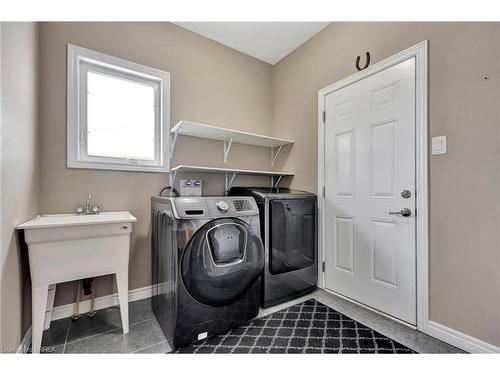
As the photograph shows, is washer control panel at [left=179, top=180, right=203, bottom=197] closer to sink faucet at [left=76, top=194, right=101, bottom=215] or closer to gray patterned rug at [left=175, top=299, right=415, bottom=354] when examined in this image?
sink faucet at [left=76, top=194, right=101, bottom=215]

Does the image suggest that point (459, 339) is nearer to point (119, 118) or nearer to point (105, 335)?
point (105, 335)

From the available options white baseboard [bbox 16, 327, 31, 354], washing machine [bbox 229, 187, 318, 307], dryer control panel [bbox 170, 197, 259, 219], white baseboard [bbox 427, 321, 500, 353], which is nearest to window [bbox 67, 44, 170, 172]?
dryer control panel [bbox 170, 197, 259, 219]

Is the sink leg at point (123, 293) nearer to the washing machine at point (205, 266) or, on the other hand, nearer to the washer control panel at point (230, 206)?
the washing machine at point (205, 266)

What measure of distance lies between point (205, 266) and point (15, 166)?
117cm

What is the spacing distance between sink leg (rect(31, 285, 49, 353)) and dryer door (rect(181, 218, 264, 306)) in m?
0.77

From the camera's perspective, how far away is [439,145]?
1467 mm

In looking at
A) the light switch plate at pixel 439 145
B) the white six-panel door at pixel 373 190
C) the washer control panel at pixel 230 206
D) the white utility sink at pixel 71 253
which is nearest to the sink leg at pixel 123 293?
the white utility sink at pixel 71 253

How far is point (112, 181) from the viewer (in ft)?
6.26

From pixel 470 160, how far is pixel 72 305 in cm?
289

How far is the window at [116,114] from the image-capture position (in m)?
1.80

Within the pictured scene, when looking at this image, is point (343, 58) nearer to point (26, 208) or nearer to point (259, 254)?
point (259, 254)

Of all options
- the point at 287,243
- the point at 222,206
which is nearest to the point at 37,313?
the point at 222,206

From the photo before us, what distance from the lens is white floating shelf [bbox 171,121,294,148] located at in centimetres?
208
